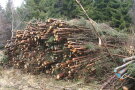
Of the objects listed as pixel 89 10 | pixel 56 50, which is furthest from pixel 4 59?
pixel 89 10

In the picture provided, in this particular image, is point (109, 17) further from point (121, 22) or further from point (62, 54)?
point (62, 54)

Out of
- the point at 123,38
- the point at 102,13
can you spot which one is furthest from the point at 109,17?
the point at 123,38

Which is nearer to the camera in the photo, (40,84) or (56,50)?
(40,84)

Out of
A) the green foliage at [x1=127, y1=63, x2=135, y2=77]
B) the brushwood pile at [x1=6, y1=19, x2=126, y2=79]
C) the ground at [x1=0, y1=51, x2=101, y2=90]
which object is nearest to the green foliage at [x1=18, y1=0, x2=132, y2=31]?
the brushwood pile at [x1=6, y1=19, x2=126, y2=79]

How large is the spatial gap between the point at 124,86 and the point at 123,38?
332cm

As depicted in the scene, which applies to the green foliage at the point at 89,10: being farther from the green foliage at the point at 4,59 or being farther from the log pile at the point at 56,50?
the log pile at the point at 56,50

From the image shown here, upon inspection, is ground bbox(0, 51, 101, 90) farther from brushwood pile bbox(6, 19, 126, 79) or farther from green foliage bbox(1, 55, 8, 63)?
green foliage bbox(1, 55, 8, 63)

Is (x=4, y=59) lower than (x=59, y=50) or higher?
lower

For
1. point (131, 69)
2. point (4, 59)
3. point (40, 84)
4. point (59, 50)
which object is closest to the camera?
point (131, 69)

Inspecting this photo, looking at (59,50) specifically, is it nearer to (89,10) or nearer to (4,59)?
(4,59)

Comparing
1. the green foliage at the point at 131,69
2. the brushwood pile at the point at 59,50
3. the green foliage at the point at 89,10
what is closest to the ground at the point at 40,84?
the brushwood pile at the point at 59,50

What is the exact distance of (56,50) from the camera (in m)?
5.57

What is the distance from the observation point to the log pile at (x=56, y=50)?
16.7 feet

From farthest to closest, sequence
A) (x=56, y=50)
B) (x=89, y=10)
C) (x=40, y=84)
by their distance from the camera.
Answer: (x=89, y=10) < (x=56, y=50) < (x=40, y=84)
